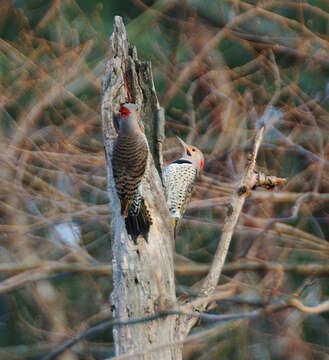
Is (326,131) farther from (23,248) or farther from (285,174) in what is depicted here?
(23,248)

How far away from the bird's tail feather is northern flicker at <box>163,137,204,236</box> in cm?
107

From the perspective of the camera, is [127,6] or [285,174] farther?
[127,6]

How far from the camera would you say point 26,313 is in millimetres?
5586

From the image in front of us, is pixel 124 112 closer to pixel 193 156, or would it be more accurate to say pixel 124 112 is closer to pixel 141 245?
pixel 141 245

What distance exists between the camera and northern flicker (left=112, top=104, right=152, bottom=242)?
2.43 meters

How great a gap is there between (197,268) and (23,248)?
1.77m

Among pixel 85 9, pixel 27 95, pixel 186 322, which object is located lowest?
pixel 186 322

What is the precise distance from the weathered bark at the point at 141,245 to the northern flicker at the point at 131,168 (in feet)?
0.18

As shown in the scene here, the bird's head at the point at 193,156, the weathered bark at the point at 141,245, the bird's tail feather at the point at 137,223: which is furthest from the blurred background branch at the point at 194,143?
the bird's tail feather at the point at 137,223

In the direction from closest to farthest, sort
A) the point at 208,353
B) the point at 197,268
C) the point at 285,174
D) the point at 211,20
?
the point at 197,268
the point at 285,174
the point at 208,353
the point at 211,20

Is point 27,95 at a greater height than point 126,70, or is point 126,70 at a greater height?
point 27,95

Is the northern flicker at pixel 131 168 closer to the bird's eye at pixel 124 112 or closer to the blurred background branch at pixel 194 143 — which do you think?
the bird's eye at pixel 124 112

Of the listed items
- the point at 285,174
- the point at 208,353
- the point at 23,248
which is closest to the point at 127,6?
the point at 285,174

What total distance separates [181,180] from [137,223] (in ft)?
4.53
